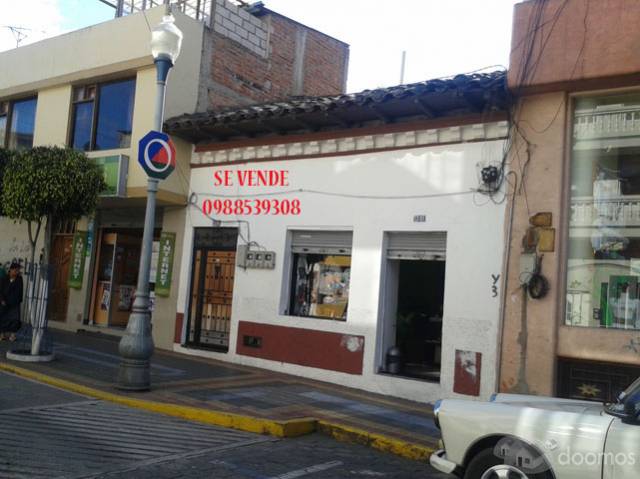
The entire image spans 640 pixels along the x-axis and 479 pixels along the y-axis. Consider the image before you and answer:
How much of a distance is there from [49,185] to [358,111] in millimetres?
5067

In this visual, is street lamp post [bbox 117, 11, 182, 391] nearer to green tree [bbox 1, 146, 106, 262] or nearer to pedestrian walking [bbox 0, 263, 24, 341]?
green tree [bbox 1, 146, 106, 262]

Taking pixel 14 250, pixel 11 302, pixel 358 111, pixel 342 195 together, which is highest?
pixel 358 111

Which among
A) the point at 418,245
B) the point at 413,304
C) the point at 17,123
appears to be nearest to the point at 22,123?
the point at 17,123

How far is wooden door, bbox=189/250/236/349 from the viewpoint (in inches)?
474

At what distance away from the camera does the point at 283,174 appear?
11422 mm

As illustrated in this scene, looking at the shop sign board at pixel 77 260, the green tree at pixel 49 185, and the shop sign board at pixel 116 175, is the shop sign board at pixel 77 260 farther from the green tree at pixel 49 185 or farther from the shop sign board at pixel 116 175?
the green tree at pixel 49 185

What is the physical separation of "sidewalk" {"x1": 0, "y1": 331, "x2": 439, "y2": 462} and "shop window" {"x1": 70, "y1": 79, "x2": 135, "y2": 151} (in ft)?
15.2

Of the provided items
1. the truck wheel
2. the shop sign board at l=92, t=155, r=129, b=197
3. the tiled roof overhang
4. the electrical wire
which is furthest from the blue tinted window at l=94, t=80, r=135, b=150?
the truck wheel

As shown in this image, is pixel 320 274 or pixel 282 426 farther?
pixel 320 274

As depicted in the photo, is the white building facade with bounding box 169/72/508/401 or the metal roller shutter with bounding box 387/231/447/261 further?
the metal roller shutter with bounding box 387/231/447/261

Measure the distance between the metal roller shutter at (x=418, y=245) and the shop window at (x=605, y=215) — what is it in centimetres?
193

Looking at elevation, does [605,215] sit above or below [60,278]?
above

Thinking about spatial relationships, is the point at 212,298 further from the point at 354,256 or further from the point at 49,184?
the point at 49,184

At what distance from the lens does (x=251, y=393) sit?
345 inches
